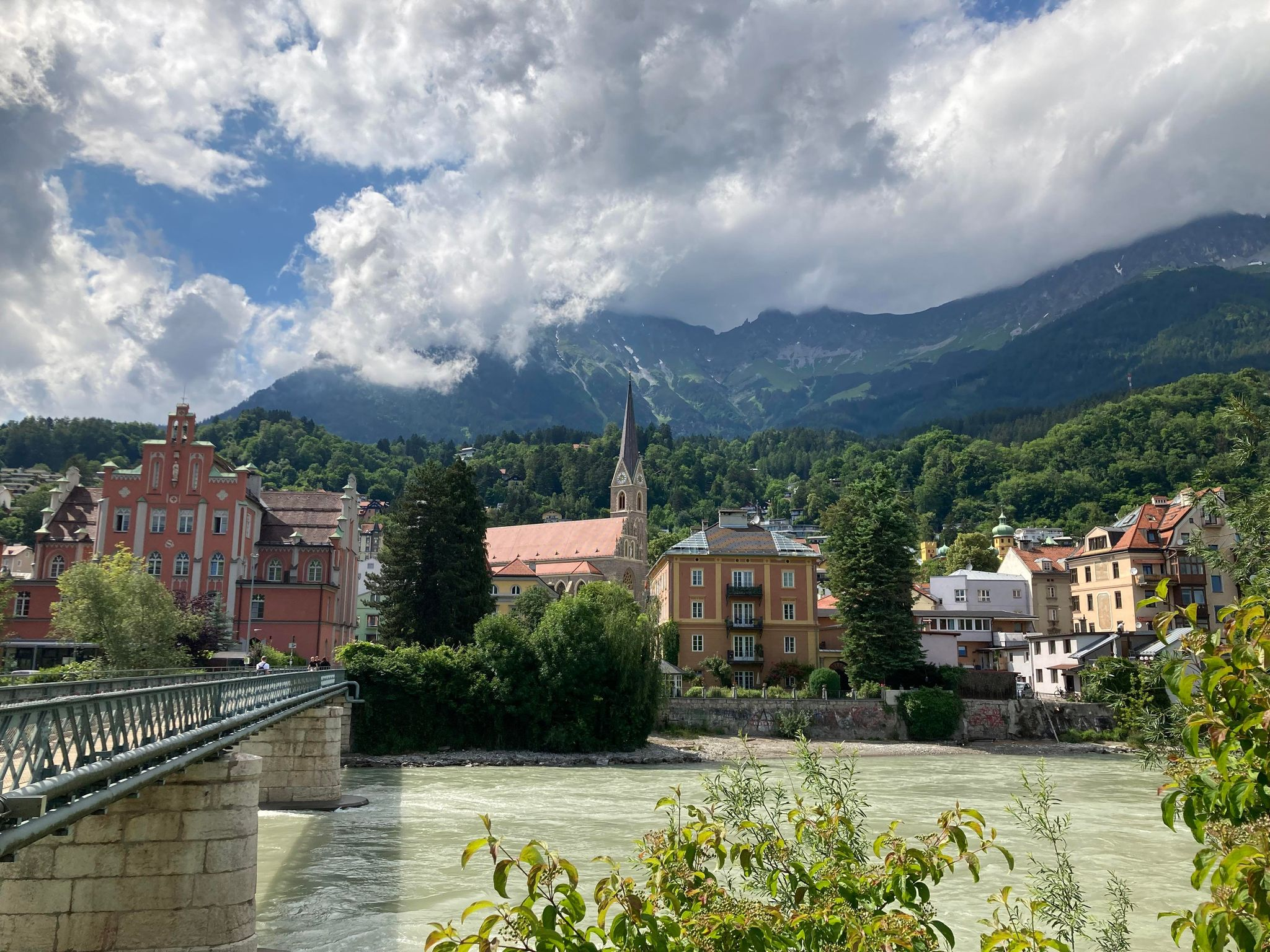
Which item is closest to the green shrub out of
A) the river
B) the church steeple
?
the river

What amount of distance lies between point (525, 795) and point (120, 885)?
25064mm

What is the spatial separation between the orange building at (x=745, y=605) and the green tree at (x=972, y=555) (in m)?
51.7

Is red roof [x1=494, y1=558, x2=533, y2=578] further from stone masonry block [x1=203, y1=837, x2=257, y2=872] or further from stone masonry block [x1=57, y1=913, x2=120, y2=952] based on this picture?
stone masonry block [x1=57, y1=913, x2=120, y2=952]

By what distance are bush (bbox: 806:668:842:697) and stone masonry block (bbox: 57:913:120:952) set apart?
183 ft

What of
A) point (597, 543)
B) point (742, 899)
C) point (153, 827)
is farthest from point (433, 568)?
point (597, 543)

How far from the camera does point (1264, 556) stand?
2169 cm

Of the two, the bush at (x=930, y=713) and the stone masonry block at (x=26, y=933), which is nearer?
the stone masonry block at (x=26, y=933)

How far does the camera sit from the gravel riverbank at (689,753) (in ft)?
169

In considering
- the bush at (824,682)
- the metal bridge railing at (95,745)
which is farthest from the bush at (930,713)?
the metal bridge railing at (95,745)

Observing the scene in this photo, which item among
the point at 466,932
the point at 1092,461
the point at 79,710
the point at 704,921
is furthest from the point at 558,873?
the point at 1092,461

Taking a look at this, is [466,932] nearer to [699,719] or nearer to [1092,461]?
[699,719]

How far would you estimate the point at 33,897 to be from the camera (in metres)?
14.5

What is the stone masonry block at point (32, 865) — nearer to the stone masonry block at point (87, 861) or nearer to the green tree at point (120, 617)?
the stone masonry block at point (87, 861)

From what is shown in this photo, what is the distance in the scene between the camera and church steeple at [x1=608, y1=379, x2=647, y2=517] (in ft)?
465
